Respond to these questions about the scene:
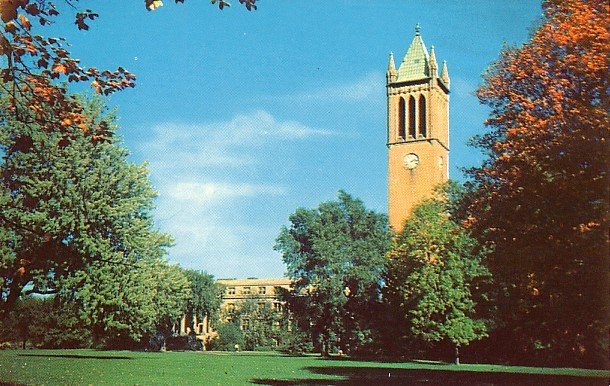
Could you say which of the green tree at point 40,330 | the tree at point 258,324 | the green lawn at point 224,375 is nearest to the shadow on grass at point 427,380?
the green lawn at point 224,375

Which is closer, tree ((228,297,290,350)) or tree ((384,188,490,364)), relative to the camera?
tree ((384,188,490,364))

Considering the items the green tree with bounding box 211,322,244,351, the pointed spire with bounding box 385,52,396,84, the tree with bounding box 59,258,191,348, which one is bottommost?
the green tree with bounding box 211,322,244,351

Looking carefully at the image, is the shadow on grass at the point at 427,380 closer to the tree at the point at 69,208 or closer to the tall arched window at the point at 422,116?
Answer: the tree at the point at 69,208

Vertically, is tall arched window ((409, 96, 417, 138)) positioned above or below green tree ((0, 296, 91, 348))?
above

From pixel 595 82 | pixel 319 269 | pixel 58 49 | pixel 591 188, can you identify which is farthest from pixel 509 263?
pixel 319 269

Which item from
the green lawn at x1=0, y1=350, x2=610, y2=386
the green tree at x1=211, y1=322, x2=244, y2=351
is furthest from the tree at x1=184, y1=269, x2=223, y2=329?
the green lawn at x1=0, y1=350, x2=610, y2=386

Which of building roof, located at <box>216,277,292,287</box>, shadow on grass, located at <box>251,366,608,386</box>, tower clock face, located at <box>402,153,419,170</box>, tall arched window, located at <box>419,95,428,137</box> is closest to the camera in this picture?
shadow on grass, located at <box>251,366,608,386</box>

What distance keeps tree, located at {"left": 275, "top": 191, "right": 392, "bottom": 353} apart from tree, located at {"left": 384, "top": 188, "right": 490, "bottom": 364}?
6629 mm

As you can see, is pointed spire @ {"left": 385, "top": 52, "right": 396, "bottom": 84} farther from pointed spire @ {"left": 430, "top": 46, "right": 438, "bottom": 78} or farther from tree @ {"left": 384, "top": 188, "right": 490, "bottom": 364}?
tree @ {"left": 384, "top": 188, "right": 490, "bottom": 364}

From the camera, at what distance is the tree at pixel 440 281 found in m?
40.9

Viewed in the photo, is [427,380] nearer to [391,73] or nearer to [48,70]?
[48,70]

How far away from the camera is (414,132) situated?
77.9 metres

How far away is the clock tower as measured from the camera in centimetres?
7538

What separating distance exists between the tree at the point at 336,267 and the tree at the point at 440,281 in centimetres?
663
